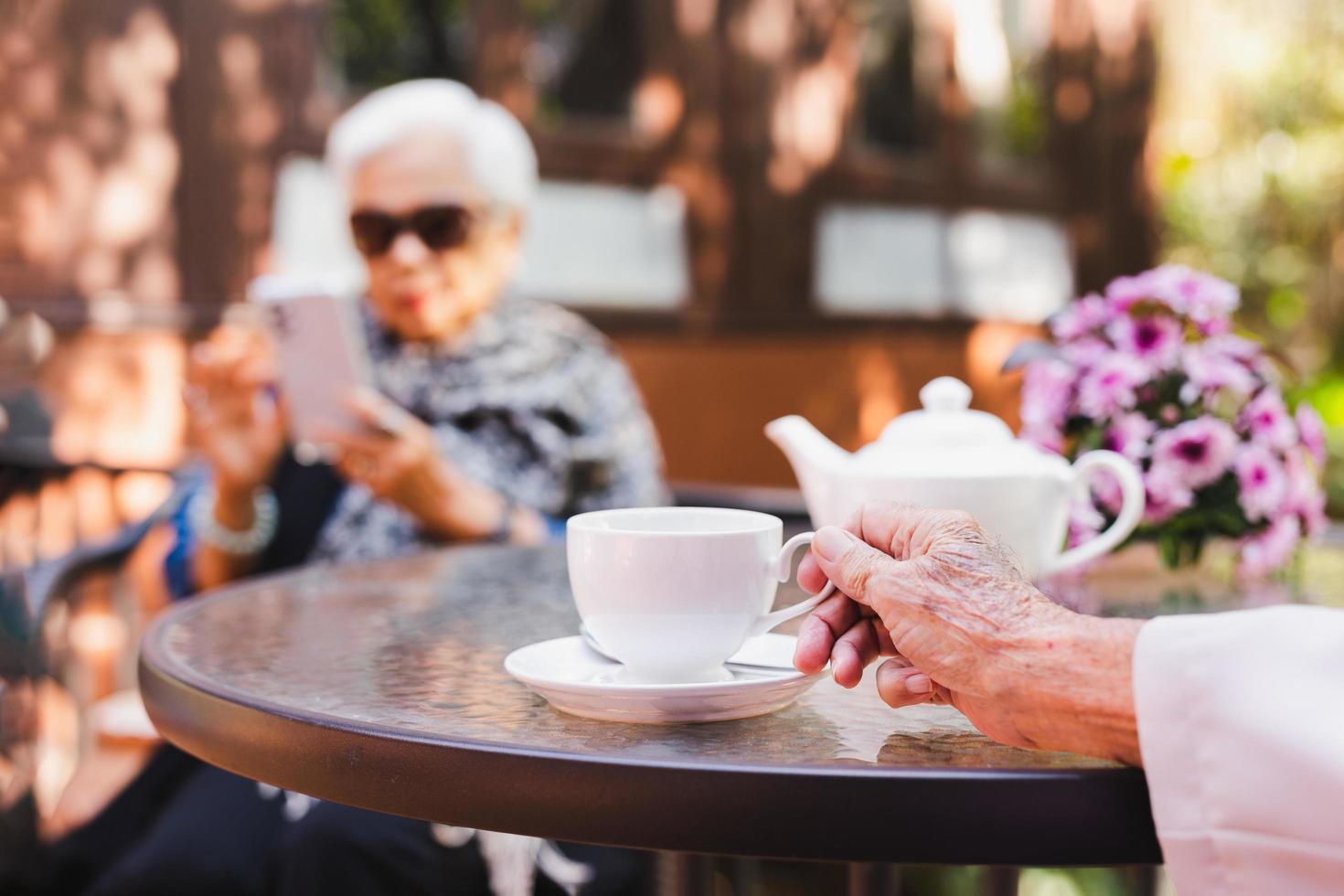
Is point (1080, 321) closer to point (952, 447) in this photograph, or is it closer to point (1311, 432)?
point (1311, 432)

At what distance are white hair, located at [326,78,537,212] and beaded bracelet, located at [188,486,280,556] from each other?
613 millimetres

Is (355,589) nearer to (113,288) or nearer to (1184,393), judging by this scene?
(1184,393)

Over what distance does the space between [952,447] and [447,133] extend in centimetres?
141

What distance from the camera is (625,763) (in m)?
0.80

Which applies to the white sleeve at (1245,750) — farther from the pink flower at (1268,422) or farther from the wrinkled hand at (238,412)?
the wrinkled hand at (238,412)

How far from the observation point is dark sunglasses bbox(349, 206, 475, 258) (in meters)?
2.39

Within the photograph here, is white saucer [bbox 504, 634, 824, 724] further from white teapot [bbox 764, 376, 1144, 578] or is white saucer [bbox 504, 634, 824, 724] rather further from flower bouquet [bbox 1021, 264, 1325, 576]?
flower bouquet [bbox 1021, 264, 1325, 576]

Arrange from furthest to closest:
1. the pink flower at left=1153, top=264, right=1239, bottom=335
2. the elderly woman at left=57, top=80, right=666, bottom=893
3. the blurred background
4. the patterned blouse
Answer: the blurred background, the patterned blouse, the elderly woman at left=57, top=80, right=666, bottom=893, the pink flower at left=1153, top=264, right=1239, bottom=335

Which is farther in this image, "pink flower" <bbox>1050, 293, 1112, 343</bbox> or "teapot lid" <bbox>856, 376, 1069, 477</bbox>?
"pink flower" <bbox>1050, 293, 1112, 343</bbox>

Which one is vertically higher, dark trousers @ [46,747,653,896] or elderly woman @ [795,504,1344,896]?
elderly woman @ [795,504,1344,896]

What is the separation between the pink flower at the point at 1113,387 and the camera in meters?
1.57

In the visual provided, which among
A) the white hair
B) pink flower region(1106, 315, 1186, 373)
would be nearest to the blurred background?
pink flower region(1106, 315, 1186, 373)

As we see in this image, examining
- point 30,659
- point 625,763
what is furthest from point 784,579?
point 30,659

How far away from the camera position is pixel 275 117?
4.50 meters
